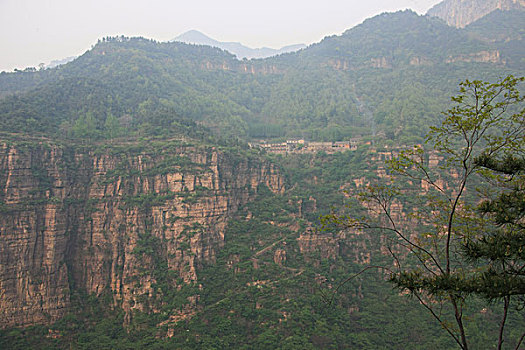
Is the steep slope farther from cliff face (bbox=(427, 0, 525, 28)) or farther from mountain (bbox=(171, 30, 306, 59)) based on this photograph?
mountain (bbox=(171, 30, 306, 59))

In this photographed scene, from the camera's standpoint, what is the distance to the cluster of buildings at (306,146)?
173ft

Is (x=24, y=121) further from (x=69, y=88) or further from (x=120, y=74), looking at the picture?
(x=120, y=74)

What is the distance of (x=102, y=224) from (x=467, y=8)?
291ft

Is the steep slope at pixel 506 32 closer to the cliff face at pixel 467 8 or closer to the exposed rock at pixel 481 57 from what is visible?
the exposed rock at pixel 481 57

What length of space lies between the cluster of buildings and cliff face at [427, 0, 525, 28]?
51999 mm

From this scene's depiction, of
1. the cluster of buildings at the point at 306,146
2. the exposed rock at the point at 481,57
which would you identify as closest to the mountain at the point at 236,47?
the exposed rock at the point at 481,57

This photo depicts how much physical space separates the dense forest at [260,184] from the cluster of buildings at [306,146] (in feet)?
5.12

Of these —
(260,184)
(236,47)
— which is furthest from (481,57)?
(236,47)

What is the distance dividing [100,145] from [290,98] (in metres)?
40.0

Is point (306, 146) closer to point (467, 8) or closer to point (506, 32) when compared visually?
point (506, 32)

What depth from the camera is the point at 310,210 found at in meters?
40.4

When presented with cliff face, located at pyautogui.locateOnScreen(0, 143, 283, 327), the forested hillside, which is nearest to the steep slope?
the forested hillside

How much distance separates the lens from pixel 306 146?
55594 millimetres

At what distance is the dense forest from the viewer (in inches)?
1081
